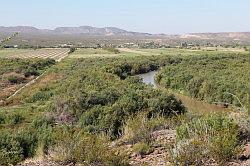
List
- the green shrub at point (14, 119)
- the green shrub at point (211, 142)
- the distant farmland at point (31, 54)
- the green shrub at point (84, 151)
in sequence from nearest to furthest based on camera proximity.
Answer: the green shrub at point (211, 142) < the green shrub at point (84, 151) < the green shrub at point (14, 119) < the distant farmland at point (31, 54)

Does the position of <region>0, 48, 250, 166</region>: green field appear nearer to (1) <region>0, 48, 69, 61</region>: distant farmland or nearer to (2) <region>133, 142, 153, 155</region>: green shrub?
(2) <region>133, 142, 153, 155</region>: green shrub

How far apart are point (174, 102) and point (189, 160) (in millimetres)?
28885

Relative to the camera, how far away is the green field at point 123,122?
8406 mm

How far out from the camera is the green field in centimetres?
841

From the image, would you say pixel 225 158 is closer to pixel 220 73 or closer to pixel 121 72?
pixel 220 73

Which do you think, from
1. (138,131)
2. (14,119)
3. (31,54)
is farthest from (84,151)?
(31,54)

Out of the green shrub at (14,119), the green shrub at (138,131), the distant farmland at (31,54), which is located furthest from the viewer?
the distant farmland at (31,54)

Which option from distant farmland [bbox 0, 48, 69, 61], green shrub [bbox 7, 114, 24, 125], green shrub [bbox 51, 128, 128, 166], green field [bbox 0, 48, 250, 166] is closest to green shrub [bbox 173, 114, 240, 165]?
green field [bbox 0, 48, 250, 166]

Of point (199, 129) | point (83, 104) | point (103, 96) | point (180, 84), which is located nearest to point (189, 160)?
point (199, 129)

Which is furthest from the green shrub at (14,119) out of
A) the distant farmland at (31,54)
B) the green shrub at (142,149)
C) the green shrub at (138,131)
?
the distant farmland at (31,54)

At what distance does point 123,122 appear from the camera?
19875 millimetres

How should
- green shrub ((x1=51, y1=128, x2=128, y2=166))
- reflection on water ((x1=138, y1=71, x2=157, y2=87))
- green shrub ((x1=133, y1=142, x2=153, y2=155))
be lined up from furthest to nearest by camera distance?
reflection on water ((x1=138, y1=71, x2=157, y2=87)) → green shrub ((x1=133, y1=142, x2=153, y2=155)) → green shrub ((x1=51, y1=128, x2=128, y2=166))

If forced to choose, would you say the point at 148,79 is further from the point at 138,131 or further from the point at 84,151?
the point at 84,151

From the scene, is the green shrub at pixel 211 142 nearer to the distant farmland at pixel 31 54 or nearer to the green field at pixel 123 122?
the green field at pixel 123 122
